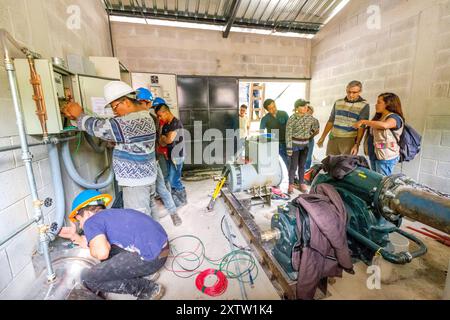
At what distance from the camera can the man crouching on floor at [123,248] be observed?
133 cm

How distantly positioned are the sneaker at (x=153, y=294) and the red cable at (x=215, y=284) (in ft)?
0.81

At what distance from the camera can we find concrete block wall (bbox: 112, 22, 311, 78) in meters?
3.91

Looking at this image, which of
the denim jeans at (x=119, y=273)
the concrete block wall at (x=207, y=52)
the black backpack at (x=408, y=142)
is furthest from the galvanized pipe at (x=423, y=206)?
the concrete block wall at (x=207, y=52)

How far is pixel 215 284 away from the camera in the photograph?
5.00 feet

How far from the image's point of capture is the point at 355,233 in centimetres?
136

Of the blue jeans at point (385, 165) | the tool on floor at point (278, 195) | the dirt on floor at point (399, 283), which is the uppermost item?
the blue jeans at point (385, 165)

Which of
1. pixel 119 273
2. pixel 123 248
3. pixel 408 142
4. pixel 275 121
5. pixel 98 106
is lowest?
pixel 119 273

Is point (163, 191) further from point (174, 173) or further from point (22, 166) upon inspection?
point (22, 166)

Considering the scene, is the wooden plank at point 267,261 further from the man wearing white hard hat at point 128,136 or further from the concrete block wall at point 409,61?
the concrete block wall at point 409,61

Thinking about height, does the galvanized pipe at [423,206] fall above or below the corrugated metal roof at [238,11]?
below

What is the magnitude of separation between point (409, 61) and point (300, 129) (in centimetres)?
177

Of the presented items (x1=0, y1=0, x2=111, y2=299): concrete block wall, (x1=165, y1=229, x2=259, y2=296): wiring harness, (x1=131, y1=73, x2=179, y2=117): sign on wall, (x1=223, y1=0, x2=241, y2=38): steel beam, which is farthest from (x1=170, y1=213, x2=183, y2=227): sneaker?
(x1=223, y1=0, x2=241, y2=38): steel beam

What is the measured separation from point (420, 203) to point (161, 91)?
3912 millimetres

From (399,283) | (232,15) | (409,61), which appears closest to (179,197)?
(399,283)
